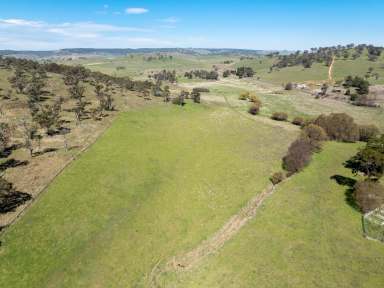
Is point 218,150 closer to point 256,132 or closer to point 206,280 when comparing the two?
point 256,132

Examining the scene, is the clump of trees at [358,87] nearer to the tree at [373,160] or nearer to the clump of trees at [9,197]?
the tree at [373,160]

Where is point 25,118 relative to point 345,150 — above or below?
above

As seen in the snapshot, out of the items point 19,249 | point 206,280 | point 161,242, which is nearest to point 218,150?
point 161,242

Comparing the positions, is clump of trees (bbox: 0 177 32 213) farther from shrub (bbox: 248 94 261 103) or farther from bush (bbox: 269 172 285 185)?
shrub (bbox: 248 94 261 103)

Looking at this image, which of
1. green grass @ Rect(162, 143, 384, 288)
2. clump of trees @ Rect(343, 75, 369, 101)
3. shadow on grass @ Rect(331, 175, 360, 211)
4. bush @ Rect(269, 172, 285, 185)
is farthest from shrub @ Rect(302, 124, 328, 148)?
clump of trees @ Rect(343, 75, 369, 101)

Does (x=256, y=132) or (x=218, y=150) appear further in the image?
(x=256, y=132)
